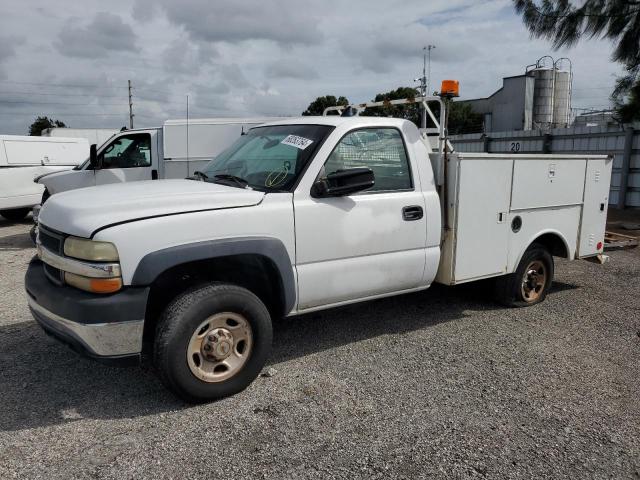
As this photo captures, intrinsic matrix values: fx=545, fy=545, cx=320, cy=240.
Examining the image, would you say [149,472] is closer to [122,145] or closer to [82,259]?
[82,259]

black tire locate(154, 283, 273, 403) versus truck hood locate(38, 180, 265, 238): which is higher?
truck hood locate(38, 180, 265, 238)

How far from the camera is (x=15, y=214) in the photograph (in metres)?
13.0

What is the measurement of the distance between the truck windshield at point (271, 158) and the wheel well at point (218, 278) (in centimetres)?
60

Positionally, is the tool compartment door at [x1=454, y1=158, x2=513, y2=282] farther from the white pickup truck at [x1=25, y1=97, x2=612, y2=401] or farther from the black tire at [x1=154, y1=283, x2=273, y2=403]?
the black tire at [x1=154, y1=283, x2=273, y2=403]

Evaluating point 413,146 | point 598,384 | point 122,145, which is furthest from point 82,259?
point 122,145

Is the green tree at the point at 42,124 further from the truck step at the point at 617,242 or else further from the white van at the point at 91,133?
the truck step at the point at 617,242

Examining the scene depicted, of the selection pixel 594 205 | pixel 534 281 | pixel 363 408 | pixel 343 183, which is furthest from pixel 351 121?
pixel 594 205

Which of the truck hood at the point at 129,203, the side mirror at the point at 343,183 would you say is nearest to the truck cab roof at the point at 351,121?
the side mirror at the point at 343,183

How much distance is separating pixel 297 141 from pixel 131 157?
274 inches

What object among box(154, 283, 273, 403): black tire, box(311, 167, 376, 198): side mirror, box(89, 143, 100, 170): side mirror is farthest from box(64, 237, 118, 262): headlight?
box(89, 143, 100, 170): side mirror

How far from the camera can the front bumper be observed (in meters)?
3.22

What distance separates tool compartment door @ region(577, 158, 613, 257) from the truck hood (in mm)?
4018

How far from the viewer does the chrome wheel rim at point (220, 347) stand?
3.55 meters

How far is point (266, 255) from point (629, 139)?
12.6m
